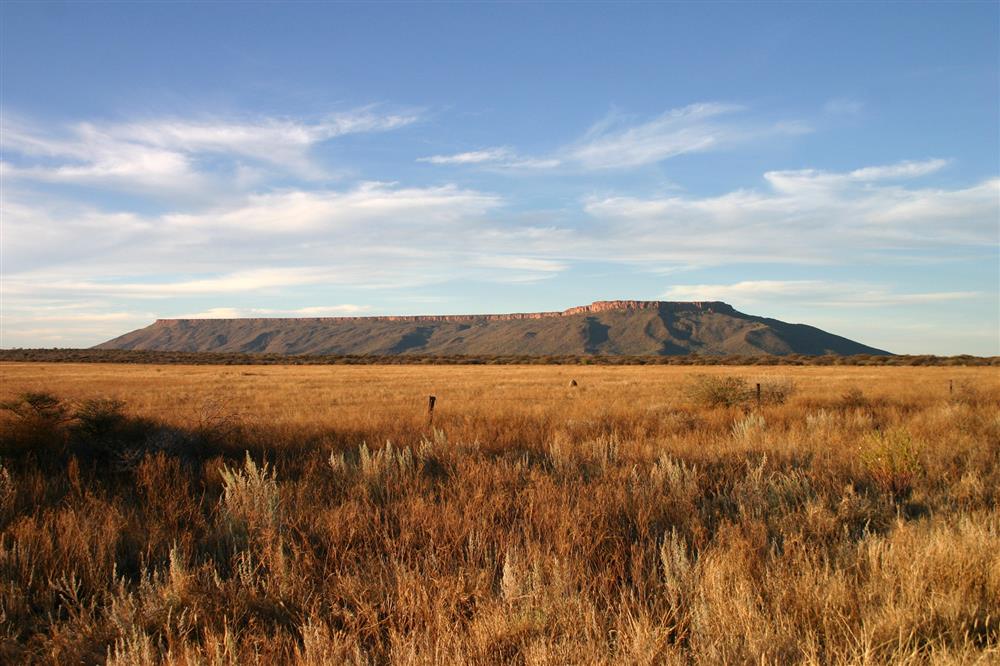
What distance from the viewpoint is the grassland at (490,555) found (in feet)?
10.7

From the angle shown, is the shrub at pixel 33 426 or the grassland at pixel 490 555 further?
the shrub at pixel 33 426

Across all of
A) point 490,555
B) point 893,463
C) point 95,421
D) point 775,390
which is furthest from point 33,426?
point 775,390

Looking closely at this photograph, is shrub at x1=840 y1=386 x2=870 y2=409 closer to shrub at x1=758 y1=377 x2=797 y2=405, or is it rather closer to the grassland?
shrub at x1=758 y1=377 x2=797 y2=405

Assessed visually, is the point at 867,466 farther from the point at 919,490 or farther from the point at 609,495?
the point at 609,495

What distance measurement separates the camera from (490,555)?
14.9 feet

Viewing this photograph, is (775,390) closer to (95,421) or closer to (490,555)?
(490,555)

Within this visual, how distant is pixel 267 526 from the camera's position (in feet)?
16.4

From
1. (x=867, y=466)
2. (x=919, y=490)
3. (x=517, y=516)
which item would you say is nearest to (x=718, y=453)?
(x=867, y=466)

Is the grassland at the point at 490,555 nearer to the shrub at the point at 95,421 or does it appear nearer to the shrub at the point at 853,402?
the shrub at the point at 95,421

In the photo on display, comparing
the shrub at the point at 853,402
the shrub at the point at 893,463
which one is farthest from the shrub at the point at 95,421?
the shrub at the point at 853,402

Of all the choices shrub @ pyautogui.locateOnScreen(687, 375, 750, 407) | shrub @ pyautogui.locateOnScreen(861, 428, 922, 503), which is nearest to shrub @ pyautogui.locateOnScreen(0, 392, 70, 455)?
shrub @ pyautogui.locateOnScreen(861, 428, 922, 503)

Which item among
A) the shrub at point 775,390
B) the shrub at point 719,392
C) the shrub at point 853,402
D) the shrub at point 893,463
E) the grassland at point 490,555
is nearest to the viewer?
the grassland at point 490,555

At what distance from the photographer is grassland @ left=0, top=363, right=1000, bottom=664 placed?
3273 mm

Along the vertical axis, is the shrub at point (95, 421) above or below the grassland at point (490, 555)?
above
